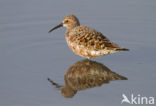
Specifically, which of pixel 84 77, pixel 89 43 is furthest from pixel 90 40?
pixel 84 77

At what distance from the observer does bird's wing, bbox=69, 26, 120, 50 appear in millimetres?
9982

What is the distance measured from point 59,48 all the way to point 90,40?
4.06 ft

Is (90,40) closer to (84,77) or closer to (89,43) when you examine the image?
(89,43)

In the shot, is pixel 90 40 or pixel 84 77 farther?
pixel 90 40

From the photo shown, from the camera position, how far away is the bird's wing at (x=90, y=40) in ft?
32.7

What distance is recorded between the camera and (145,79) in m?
9.22

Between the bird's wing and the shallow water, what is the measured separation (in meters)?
0.45

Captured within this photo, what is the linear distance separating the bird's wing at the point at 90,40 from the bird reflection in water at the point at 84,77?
45 centimetres

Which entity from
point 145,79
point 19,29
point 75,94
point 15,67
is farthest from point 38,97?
point 19,29

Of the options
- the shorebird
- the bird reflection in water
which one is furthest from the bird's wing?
the bird reflection in water

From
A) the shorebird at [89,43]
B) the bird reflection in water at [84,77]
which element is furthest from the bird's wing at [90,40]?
the bird reflection in water at [84,77]

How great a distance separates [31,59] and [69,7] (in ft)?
10.4

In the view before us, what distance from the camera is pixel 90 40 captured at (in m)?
10.1

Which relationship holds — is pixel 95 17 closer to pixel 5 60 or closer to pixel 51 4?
pixel 51 4
